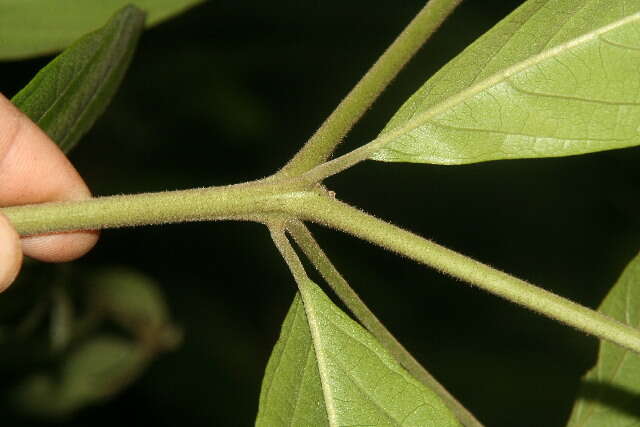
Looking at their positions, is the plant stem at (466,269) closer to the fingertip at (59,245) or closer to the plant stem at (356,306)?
the plant stem at (356,306)

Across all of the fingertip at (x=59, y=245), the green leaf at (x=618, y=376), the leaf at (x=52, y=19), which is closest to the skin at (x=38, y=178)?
the fingertip at (x=59, y=245)

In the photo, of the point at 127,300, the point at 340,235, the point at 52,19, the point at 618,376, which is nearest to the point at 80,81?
the point at 52,19

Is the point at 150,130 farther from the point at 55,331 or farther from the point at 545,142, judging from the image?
the point at 545,142

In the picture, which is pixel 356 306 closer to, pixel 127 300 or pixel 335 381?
pixel 335 381

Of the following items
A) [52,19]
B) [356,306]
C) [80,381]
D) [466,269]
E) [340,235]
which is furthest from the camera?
[340,235]

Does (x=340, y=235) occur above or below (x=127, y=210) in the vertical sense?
below

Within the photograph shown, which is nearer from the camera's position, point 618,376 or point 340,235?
point 618,376

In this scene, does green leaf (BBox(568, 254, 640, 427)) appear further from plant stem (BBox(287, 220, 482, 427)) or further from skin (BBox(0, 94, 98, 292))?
skin (BBox(0, 94, 98, 292))

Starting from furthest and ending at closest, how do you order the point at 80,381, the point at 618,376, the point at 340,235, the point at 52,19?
the point at 340,235
the point at 80,381
the point at 52,19
the point at 618,376
